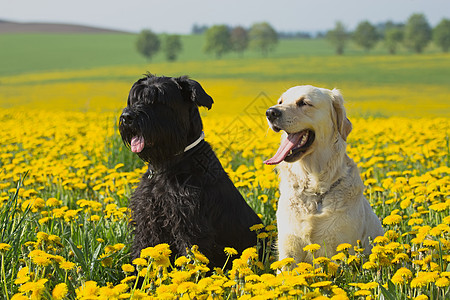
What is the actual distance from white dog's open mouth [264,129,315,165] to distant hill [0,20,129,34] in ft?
264

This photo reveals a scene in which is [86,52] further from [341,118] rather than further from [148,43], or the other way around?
[341,118]

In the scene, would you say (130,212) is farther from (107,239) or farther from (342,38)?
(342,38)

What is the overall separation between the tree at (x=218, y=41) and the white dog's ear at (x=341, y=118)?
72251mm

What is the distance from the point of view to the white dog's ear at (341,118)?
329 cm

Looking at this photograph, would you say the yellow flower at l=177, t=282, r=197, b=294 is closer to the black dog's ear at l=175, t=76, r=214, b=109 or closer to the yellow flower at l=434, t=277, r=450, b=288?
the yellow flower at l=434, t=277, r=450, b=288

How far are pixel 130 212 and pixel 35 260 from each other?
1.33m

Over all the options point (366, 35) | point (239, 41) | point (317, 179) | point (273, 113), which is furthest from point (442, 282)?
point (239, 41)

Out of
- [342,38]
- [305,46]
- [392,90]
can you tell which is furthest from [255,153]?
[305,46]

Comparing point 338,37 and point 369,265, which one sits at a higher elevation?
point 338,37

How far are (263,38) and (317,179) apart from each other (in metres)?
77.4

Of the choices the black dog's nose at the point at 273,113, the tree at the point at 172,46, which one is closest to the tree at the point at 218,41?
the tree at the point at 172,46

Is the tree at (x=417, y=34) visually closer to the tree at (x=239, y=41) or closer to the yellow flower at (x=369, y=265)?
the tree at (x=239, y=41)

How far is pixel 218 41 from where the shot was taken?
76.5 metres

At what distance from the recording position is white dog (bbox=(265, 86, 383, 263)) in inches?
A: 126
